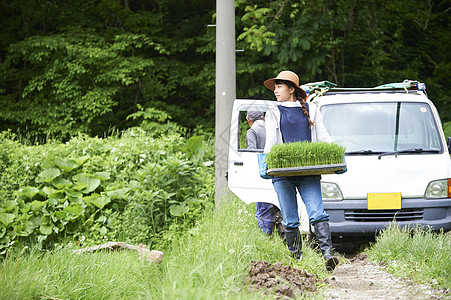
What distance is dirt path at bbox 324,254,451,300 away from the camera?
4.61 metres

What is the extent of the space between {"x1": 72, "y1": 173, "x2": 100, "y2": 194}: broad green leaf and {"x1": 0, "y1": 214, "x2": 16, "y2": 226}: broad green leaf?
3.69ft

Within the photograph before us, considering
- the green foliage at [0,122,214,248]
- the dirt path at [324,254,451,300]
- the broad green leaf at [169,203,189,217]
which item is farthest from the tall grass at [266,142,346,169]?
the broad green leaf at [169,203,189,217]

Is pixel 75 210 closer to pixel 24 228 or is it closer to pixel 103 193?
pixel 103 193

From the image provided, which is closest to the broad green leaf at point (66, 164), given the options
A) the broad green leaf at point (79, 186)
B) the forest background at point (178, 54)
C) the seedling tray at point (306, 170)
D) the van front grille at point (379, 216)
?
the broad green leaf at point (79, 186)

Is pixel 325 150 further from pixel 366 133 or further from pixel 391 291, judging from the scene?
pixel 366 133

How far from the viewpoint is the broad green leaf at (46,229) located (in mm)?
8961

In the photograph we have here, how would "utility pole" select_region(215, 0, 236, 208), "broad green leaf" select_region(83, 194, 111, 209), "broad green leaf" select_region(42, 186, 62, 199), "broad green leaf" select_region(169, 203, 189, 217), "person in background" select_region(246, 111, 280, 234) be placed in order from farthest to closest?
"broad green leaf" select_region(42, 186, 62, 199) < "broad green leaf" select_region(83, 194, 111, 209) < "broad green leaf" select_region(169, 203, 189, 217) < "utility pole" select_region(215, 0, 236, 208) < "person in background" select_region(246, 111, 280, 234)

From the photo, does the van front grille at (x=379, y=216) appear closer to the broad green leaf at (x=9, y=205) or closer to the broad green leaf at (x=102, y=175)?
the broad green leaf at (x=102, y=175)

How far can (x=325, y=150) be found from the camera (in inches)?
205

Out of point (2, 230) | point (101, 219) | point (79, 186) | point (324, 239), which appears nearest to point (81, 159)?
point (79, 186)

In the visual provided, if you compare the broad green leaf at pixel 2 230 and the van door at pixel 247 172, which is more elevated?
the van door at pixel 247 172

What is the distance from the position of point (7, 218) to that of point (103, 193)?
152cm

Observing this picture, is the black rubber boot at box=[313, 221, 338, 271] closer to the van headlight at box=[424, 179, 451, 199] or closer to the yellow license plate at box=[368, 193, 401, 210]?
the yellow license plate at box=[368, 193, 401, 210]

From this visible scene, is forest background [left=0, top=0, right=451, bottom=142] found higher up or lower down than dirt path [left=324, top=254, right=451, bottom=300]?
higher up
